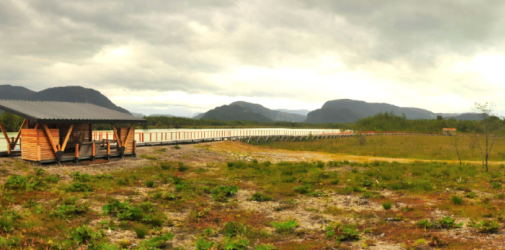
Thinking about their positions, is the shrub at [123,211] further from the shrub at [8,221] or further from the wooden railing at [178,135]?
the wooden railing at [178,135]

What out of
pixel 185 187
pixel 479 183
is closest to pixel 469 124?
pixel 479 183

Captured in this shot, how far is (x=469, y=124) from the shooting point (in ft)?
371

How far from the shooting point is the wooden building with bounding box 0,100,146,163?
16.8 meters

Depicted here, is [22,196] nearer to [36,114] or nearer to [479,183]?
[36,114]

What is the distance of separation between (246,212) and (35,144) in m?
14.1

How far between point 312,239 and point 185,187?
7.95 m

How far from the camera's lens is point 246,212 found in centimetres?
1063

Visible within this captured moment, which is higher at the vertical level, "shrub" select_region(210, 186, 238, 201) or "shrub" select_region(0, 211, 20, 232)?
"shrub" select_region(0, 211, 20, 232)

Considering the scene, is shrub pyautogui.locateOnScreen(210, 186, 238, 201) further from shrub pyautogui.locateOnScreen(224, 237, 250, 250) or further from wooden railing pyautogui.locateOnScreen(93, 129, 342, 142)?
wooden railing pyautogui.locateOnScreen(93, 129, 342, 142)

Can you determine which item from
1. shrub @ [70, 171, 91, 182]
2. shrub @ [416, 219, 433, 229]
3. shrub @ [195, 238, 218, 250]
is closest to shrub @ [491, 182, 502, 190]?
shrub @ [416, 219, 433, 229]

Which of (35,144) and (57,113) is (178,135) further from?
(35,144)

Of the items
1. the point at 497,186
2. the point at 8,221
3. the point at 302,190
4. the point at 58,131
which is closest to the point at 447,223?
the point at 302,190

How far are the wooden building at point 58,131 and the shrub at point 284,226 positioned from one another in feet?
49.1

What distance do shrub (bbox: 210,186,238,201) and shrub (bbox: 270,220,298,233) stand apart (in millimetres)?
4193
